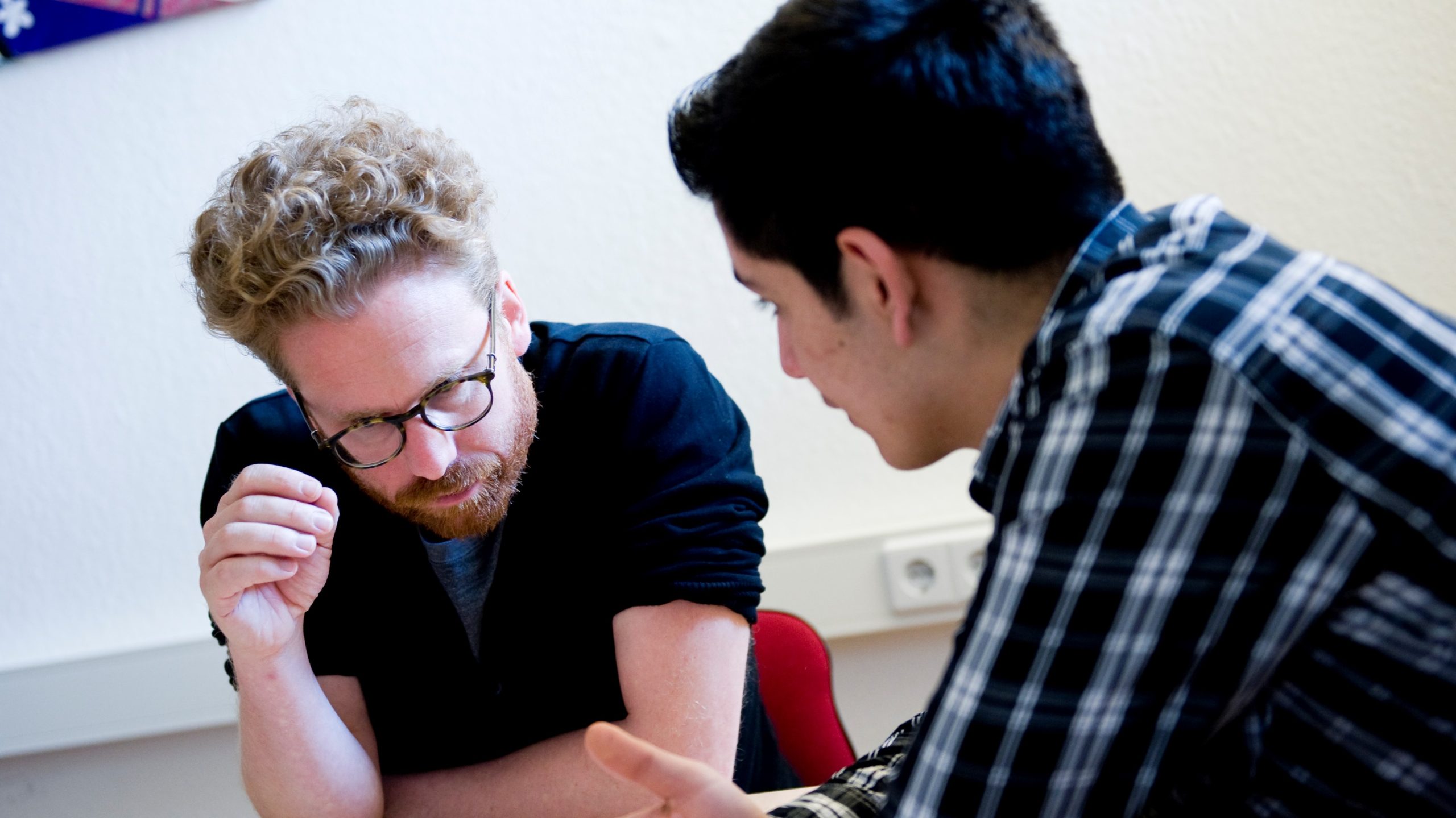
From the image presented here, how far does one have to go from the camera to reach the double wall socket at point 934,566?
2.06 meters

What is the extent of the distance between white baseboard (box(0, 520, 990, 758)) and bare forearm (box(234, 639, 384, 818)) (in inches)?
38.0

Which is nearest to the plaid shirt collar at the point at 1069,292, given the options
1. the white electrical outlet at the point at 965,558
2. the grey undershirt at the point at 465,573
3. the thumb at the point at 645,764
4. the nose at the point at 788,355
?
the nose at the point at 788,355

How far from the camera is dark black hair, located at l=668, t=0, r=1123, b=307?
0.75 m

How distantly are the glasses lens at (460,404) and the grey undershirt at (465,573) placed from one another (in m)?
0.17

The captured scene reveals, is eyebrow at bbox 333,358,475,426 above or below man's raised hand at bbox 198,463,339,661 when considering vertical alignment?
above

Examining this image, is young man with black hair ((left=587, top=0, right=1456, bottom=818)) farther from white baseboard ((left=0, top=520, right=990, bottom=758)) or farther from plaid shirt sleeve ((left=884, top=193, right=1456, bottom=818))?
white baseboard ((left=0, top=520, right=990, bottom=758))

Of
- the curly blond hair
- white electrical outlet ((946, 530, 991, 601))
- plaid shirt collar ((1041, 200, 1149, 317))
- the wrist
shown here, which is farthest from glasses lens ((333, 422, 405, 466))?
white electrical outlet ((946, 530, 991, 601))

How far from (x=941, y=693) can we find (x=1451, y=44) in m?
1.84

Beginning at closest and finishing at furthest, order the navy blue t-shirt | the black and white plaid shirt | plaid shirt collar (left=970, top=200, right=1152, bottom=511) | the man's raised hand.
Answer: the black and white plaid shirt, plaid shirt collar (left=970, top=200, right=1152, bottom=511), the man's raised hand, the navy blue t-shirt

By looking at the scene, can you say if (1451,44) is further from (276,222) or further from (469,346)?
(276,222)

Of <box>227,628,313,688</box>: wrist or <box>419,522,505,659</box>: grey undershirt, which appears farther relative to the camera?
<box>419,522,505,659</box>: grey undershirt

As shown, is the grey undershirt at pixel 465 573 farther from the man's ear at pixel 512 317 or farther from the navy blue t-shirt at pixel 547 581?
the man's ear at pixel 512 317

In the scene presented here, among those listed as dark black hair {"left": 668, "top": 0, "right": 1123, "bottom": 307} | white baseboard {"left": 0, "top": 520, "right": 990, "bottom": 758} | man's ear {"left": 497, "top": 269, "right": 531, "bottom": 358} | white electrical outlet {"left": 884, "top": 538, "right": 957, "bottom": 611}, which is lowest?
white baseboard {"left": 0, "top": 520, "right": 990, "bottom": 758}

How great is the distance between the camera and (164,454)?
90.5 inches
